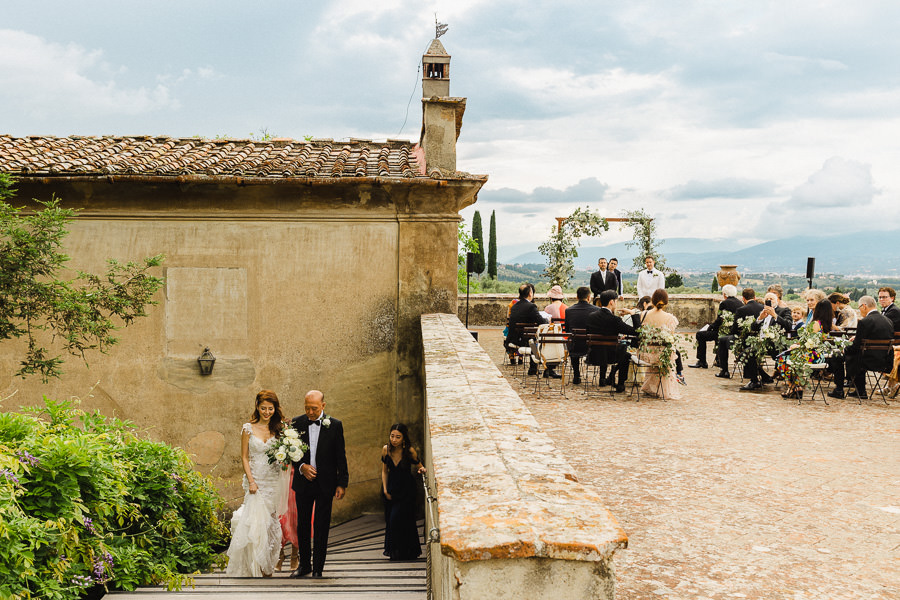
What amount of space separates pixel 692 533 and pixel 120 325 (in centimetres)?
843

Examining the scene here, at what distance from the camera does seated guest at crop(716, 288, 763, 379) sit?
1145 cm

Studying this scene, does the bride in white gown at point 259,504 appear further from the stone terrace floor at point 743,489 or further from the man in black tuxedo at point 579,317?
the man in black tuxedo at point 579,317

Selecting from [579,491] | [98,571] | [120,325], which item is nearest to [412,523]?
[98,571]

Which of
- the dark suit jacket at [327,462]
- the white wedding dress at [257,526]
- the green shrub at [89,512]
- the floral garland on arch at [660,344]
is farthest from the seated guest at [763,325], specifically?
the green shrub at [89,512]

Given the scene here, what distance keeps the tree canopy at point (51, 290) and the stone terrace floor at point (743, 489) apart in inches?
233

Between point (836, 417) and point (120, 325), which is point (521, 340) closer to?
point (836, 417)

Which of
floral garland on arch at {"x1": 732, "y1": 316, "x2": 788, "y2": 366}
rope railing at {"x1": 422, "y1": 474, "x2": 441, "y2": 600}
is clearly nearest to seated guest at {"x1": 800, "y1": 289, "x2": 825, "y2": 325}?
floral garland on arch at {"x1": 732, "y1": 316, "x2": 788, "y2": 366}

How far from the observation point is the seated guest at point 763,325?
35.7 ft

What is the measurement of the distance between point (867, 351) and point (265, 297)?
355 inches

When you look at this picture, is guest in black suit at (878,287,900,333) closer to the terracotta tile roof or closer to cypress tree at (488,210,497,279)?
the terracotta tile roof

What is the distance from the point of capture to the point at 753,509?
17.6 feet

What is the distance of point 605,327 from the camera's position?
10.5 metres

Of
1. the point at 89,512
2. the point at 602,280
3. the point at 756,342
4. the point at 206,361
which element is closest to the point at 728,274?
the point at 602,280

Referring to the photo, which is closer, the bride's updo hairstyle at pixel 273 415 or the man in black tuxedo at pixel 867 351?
the bride's updo hairstyle at pixel 273 415
